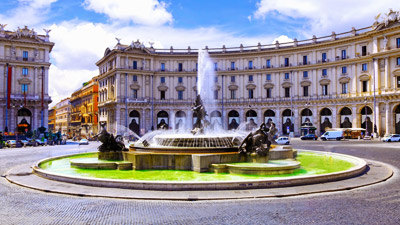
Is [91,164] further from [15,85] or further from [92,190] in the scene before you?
[15,85]

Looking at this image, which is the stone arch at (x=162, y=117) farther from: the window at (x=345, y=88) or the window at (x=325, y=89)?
the window at (x=345, y=88)

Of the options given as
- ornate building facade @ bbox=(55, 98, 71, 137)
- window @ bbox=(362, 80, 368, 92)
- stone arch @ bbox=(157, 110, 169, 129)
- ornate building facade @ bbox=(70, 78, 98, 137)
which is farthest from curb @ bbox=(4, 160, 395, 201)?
ornate building facade @ bbox=(55, 98, 71, 137)

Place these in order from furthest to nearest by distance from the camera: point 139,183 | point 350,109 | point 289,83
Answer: point 289,83 → point 350,109 → point 139,183

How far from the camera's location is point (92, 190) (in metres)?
12.6

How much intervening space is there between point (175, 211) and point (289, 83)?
63.7 metres

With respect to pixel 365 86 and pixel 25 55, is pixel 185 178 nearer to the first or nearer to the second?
pixel 365 86

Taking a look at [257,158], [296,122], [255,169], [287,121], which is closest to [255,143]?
[257,158]

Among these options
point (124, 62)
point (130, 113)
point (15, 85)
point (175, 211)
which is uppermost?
point (124, 62)

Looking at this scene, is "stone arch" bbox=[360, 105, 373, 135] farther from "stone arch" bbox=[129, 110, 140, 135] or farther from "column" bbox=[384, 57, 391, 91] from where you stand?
"stone arch" bbox=[129, 110, 140, 135]

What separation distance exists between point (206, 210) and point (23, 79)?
64.6 m

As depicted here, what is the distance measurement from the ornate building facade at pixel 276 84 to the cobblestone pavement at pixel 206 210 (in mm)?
53171

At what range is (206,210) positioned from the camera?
33.7 ft

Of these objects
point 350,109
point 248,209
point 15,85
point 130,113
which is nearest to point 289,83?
point 350,109

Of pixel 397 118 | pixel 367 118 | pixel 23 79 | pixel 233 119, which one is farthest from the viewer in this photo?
pixel 233 119
